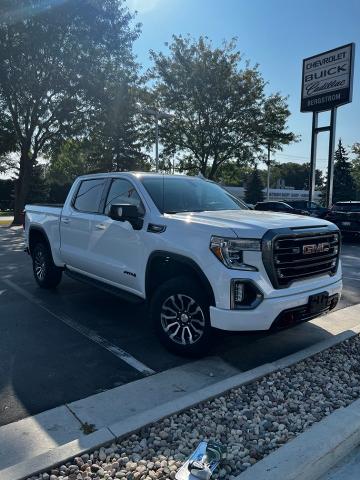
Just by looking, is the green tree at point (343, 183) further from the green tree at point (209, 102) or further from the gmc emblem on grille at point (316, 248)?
the gmc emblem on grille at point (316, 248)

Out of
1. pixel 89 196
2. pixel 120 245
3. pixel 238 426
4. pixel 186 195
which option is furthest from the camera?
pixel 89 196

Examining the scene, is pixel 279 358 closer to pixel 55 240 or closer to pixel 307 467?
pixel 307 467

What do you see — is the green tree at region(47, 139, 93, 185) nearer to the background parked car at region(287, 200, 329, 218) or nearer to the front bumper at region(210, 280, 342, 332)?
the background parked car at region(287, 200, 329, 218)

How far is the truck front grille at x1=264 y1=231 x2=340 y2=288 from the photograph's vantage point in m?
4.05

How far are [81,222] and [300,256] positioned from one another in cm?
313

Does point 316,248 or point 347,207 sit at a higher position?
point 316,248

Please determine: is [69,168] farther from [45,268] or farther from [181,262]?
[181,262]

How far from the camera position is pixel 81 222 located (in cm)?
608

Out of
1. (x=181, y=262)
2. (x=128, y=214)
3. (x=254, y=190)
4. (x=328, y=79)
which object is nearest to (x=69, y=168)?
(x=254, y=190)

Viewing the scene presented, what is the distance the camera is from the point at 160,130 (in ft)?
87.7

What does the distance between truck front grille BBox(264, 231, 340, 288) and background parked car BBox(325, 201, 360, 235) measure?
12410mm

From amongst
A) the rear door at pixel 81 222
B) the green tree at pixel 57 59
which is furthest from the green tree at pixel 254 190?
the rear door at pixel 81 222

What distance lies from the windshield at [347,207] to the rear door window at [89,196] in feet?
42.9

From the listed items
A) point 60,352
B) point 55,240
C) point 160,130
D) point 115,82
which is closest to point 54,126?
point 115,82
